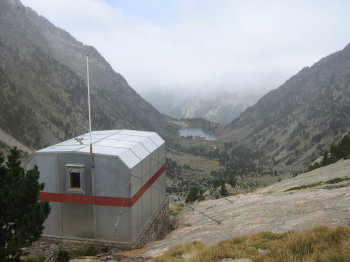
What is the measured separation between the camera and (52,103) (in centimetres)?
16325

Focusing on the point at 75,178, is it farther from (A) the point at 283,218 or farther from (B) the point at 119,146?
(A) the point at 283,218

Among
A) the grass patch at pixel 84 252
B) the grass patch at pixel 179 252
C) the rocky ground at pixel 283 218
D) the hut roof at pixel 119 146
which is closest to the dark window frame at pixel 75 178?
the hut roof at pixel 119 146

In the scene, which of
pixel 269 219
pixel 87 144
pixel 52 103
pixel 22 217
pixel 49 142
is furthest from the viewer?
pixel 52 103

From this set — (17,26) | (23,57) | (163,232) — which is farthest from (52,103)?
(163,232)

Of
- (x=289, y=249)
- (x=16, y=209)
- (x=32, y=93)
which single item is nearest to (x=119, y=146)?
(x=16, y=209)

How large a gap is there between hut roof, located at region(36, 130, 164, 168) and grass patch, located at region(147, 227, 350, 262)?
7.86 meters

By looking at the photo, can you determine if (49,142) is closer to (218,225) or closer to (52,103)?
(52,103)

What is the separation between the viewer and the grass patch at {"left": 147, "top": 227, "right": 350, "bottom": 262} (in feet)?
33.7

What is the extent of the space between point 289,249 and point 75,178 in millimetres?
13547

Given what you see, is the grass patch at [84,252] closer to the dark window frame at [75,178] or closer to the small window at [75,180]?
the dark window frame at [75,178]

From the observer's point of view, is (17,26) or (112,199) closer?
(112,199)

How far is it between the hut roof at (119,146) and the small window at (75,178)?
41.0 inches

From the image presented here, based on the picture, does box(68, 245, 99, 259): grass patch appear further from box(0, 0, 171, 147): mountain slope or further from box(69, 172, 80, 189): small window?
box(0, 0, 171, 147): mountain slope

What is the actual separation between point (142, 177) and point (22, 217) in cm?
1038
